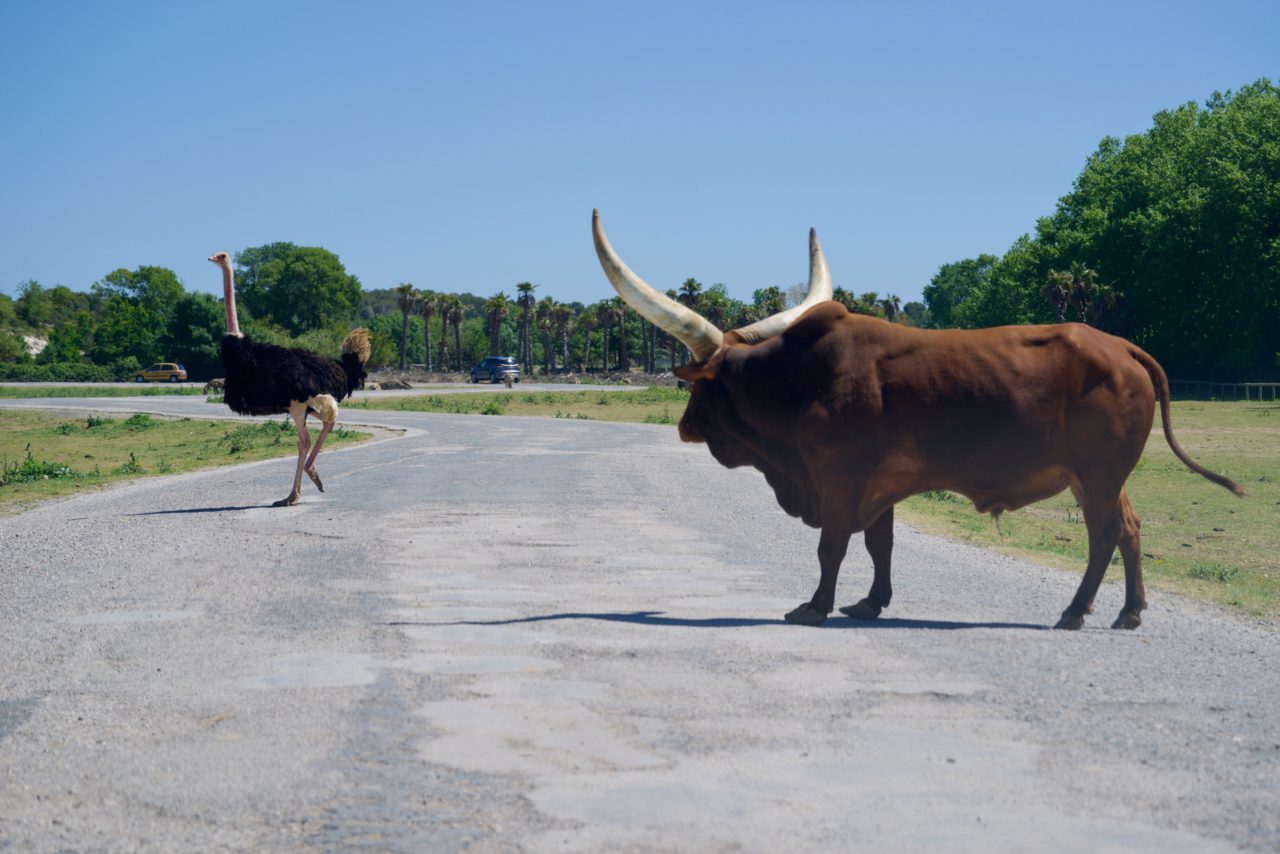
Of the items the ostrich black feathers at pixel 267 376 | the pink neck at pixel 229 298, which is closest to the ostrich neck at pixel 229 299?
the pink neck at pixel 229 298

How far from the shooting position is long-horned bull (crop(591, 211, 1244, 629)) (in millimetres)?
7766

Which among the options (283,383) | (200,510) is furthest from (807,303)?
(200,510)

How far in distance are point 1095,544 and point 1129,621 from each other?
0.65 meters

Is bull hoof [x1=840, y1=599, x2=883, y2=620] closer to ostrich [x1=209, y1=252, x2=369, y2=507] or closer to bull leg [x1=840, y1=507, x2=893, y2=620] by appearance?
bull leg [x1=840, y1=507, x2=893, y2=620]

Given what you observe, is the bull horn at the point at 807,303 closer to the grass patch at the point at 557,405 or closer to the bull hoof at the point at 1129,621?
the bull hoof at the point at 1129,621

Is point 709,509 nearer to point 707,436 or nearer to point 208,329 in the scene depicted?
point 707,436

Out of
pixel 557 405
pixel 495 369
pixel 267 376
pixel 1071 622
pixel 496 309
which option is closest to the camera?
pixel 1071 622

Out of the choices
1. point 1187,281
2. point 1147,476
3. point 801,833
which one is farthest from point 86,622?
point 1187,281

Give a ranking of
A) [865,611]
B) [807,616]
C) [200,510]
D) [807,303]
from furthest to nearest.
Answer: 1. [200,510]
2. [807,303]
3. [865,611]
4. [807,616]

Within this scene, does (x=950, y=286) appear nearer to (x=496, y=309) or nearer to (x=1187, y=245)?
(x=496, y=309)

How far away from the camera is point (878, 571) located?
8.60 m

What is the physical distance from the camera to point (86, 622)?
8.65 metres

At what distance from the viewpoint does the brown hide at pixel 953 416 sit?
7766mm

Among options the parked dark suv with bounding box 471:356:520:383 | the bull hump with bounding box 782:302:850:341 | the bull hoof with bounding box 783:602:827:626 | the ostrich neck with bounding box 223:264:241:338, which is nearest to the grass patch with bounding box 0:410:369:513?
the ostrich neck with bounding box 223:264:241:338
